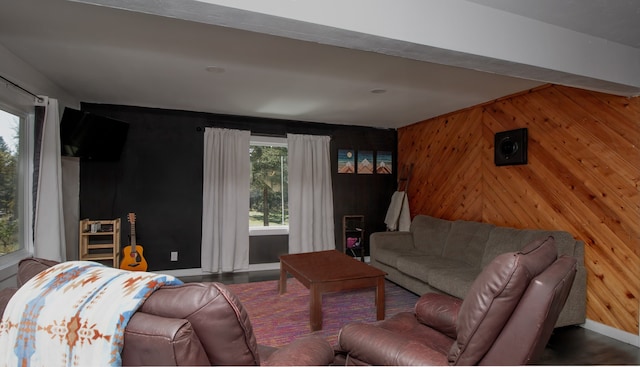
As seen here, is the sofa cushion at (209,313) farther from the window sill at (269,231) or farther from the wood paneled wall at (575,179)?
the window sill at (269,231)

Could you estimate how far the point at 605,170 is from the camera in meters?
2.86

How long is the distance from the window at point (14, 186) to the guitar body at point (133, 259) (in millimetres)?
1246

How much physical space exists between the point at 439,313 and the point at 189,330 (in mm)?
1564

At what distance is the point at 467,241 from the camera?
150 inches

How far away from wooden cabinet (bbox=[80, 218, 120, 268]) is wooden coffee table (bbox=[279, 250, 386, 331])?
7.28 ft

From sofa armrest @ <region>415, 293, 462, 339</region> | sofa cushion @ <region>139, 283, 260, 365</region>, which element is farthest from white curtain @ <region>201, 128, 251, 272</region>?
sofa cushion @ <region>139, 283, 260, 365</region>

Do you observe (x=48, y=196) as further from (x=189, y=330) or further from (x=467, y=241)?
(x=467, y=241)

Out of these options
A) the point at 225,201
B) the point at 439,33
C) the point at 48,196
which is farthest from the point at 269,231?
the point at 439,33

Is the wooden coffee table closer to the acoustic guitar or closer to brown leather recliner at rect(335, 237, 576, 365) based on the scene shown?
brown leather recliner at rect(335, 237, 576, 365)

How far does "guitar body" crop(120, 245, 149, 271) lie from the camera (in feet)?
13.8

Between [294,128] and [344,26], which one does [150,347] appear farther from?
[294,128]

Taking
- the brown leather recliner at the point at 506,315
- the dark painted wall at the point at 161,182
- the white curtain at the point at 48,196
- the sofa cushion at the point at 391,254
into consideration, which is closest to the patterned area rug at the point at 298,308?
the sofa cushion at the point at 391,254

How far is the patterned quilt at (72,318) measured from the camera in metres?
0.88

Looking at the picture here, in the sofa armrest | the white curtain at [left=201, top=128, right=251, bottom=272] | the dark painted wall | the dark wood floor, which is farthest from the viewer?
the white curtain at [left=201, top=128, right=251, bottom=272]
